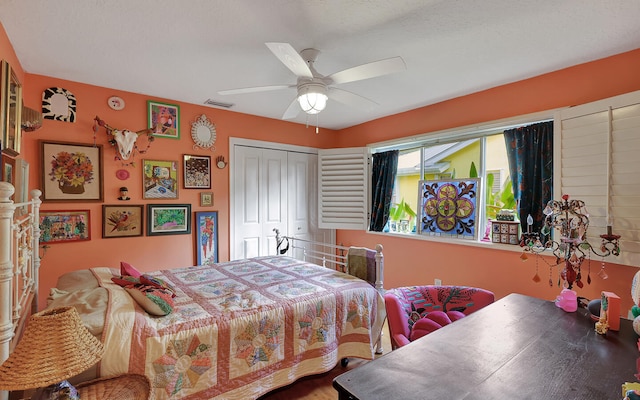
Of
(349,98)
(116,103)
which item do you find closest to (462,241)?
(349,98)

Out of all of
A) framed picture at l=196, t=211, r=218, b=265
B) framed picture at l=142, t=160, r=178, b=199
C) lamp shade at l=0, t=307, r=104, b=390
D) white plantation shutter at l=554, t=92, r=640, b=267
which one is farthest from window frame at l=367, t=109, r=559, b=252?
lamp shade at l=0, t=307, r=104, b=390

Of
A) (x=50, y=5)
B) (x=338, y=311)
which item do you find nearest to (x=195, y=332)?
(x=338, y=311)

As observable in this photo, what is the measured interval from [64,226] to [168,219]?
0.85m

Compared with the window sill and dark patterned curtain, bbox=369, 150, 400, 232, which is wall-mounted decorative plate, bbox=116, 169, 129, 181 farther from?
the window sill

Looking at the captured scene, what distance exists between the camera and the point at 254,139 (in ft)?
12.4

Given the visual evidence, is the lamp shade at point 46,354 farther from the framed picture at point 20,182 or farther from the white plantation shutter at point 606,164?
the white plantation shutter at point 606,164

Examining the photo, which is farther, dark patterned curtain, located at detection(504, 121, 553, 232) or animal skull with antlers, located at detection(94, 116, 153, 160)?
animal skull with antlers, located at detection(94, 116, 153, 160)

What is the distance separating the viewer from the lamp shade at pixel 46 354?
0.91 meters

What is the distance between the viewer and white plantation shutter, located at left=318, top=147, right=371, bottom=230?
4.00 m

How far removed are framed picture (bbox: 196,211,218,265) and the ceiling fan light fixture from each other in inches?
78.0

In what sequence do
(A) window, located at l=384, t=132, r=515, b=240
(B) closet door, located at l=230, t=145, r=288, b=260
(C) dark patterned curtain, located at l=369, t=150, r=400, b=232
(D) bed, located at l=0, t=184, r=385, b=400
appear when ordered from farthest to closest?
(C) dark patterned curtain, located at l=369, t=150, r=400, b=232, (B) closet door, located at l=230, t=145, r=288, b=260, (A) window, located at l=384, t=132, r=515, b=240, (D) bed, located at l=0, t=184, r=385, b=400

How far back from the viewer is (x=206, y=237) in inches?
133

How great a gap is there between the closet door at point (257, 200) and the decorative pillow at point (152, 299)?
1.80 metres

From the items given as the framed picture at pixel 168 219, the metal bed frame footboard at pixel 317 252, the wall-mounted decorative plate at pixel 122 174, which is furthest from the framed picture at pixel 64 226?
the metal bed frame footboard at pixel 317 252
